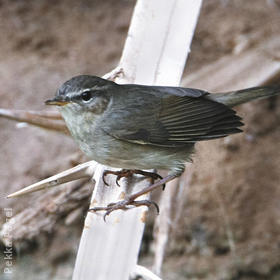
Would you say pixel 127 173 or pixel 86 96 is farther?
pixel 127 173

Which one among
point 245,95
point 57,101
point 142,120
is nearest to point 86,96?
point 57,101

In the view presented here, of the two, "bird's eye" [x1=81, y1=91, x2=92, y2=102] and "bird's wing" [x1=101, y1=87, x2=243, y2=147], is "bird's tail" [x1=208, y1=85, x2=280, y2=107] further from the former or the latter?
"bird's eye" [x1=81, y1=91, x2=92, y2=102]

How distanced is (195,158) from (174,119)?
108 cm

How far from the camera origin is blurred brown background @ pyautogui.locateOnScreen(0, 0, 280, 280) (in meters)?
4.71

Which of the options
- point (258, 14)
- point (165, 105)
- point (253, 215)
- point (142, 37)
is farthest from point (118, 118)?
point (258, 14)

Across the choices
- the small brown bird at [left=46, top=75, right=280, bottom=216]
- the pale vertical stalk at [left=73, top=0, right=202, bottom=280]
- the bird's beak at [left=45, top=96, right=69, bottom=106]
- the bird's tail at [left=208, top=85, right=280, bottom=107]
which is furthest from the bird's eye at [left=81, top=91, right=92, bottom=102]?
the bird's tail at [left=208, top=85, right=280, bottom=107]

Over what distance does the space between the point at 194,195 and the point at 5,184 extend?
141cm

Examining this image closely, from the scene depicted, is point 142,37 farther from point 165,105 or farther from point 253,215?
point 253,215

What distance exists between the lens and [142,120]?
3.68m

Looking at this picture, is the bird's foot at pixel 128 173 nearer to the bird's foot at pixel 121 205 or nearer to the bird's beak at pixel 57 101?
the bird's foot at pixel 121 205

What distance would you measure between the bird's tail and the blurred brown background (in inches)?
32.0

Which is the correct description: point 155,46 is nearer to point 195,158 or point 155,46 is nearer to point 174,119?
point 174,119

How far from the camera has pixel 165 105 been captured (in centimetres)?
375

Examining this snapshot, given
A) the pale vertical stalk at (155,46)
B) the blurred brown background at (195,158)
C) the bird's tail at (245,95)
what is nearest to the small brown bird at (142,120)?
the bird's tail at (245,95)
